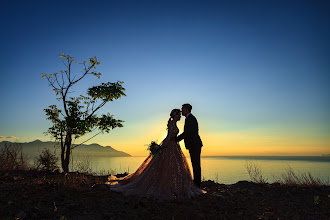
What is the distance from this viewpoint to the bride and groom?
23.6 ft

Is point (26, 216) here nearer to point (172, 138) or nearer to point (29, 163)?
point (172, 138)

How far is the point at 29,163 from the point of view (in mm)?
12695

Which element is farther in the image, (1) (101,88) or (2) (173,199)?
(1) (101,88)

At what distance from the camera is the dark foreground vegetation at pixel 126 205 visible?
5.52 m

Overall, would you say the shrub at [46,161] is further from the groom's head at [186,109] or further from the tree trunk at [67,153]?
the groom's head at [186,109]

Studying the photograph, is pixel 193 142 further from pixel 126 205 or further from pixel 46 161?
pixel 46 161

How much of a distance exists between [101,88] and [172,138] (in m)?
5.23

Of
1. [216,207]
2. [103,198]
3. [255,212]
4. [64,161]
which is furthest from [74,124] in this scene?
[255,212]

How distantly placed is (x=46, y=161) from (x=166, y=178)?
24.6ft

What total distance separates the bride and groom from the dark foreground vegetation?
0.43m

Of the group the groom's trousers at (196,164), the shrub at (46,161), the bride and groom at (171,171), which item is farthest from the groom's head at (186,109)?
the shrub at (46,161)

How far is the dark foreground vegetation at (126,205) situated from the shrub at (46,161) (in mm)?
3188

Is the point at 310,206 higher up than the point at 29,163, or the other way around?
the point at 29,163

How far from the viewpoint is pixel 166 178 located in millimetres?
7375
